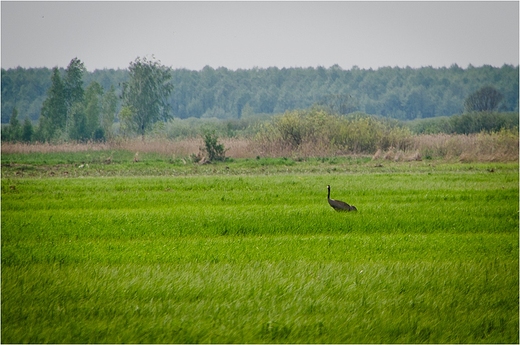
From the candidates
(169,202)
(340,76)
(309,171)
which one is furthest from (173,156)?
(340,76)

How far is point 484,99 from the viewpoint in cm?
10412

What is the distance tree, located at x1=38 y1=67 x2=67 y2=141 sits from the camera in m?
69.4

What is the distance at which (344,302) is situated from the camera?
778 centimetres

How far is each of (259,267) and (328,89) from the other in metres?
134

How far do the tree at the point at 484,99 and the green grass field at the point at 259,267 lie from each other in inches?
3455

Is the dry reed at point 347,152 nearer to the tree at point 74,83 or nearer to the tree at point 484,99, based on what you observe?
the tree at point 74,83

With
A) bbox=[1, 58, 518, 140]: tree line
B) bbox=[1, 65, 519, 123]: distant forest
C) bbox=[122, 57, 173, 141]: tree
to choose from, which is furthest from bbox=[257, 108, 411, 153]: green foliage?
bbox=[1, 65, 519, 123]: distant forest

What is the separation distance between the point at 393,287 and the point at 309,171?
76.4ft

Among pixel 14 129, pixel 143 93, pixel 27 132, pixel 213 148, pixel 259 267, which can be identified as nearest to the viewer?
pixel 259 267

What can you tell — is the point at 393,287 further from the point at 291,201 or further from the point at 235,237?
the point at 291,201

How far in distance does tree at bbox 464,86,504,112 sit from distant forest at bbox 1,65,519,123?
22.4 m

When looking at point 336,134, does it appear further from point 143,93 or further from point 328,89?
point 328,89

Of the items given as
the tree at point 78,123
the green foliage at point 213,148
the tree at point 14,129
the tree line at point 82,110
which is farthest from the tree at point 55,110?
the green foliage at point 213,148

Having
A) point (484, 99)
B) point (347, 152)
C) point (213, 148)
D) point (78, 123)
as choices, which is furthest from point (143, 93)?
point (484, 99)
